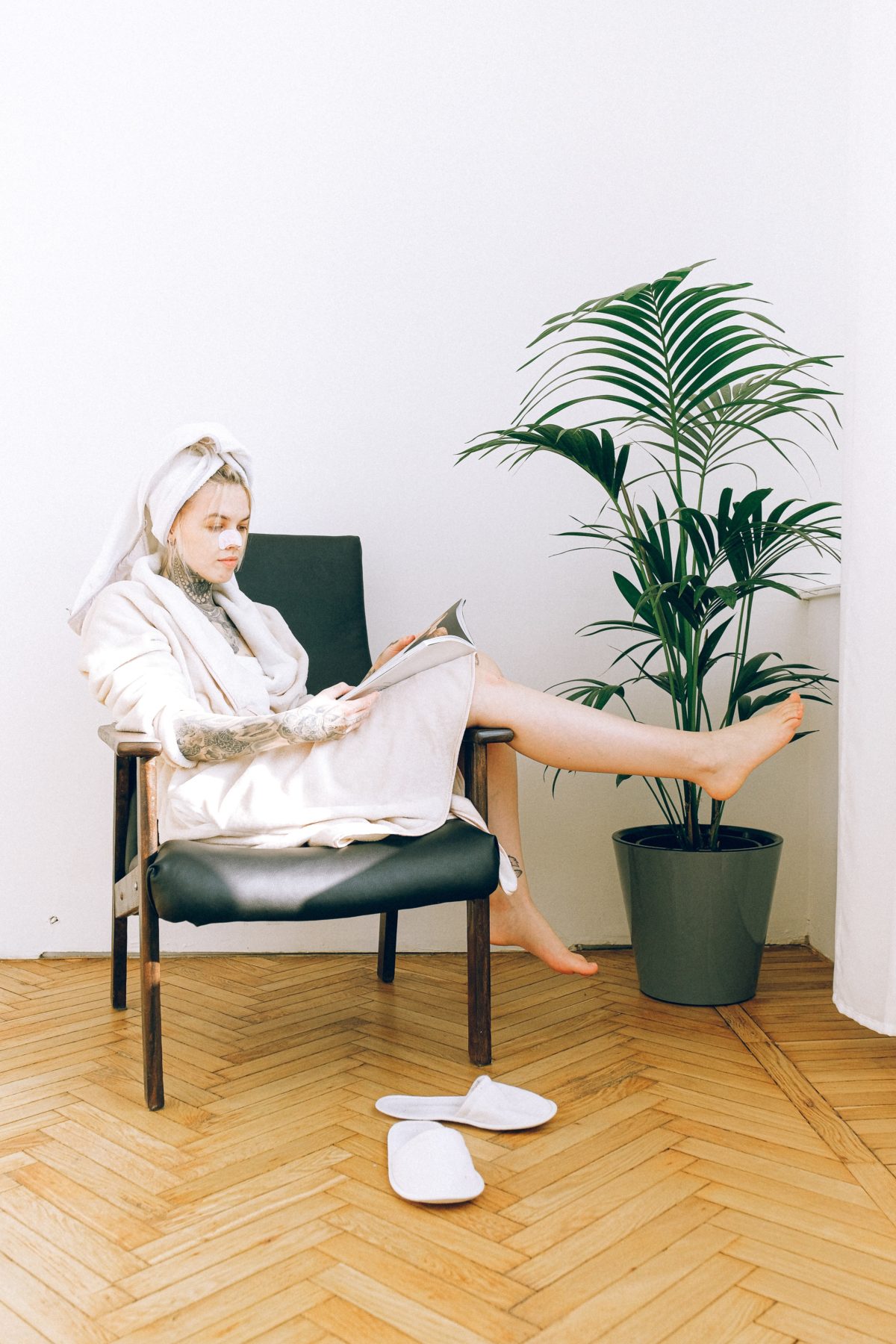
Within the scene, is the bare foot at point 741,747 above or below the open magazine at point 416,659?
below

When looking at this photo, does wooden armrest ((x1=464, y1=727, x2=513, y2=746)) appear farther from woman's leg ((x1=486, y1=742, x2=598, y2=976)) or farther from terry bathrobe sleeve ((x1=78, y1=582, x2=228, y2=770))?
terry bathrobe sleeve ((x1=78, y1=582, x2=228, y2=770))

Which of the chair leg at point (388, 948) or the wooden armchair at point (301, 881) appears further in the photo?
the chair leg at point (388, 948)

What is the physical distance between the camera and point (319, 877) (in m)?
1.59

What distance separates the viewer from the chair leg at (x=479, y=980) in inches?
69.8

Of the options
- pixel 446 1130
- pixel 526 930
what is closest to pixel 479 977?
pixel 526 930

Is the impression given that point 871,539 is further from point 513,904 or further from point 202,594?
point 202,594

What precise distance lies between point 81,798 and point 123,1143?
3.70ft

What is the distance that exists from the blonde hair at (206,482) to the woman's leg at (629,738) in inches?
23.7

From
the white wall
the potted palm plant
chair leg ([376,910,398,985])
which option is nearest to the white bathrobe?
the potted palm plant

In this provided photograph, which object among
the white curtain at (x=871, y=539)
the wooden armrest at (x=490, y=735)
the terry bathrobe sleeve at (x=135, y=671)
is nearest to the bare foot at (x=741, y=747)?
the white curtain at (x=871, y=539)

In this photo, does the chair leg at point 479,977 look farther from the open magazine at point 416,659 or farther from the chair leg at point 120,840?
the chair leg at point 120,840

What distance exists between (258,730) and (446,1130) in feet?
2.21

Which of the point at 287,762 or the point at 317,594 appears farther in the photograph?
the point at 317,594

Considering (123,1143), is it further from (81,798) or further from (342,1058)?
(81,798)
